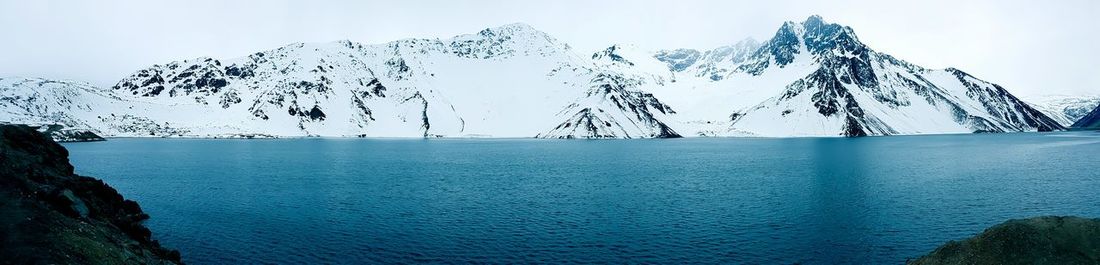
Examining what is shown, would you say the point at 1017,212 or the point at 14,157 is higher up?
the point at 14,157

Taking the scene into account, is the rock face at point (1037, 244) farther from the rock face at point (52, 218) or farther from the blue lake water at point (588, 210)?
the rock face at point (52, 218)

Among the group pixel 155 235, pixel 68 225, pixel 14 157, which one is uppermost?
pixel 14 157

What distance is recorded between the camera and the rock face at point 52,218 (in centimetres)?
3359

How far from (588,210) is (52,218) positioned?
2249 inches

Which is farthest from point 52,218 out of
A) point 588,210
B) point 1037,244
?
point 1037,244

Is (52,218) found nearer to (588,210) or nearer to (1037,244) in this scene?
(588,210)

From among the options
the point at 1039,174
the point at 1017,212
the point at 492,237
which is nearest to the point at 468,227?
the point at 492,237

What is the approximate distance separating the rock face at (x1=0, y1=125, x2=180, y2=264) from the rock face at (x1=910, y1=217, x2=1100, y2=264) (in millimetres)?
54089

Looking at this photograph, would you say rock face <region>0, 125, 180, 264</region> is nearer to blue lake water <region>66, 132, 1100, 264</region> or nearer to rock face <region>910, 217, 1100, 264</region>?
blue lake water <region>66, 132, 1100, 264</region>

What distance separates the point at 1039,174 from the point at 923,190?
4604cm

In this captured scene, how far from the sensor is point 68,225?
131 ft

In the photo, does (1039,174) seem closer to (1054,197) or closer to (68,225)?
(1054,197)

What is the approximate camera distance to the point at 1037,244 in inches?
1254

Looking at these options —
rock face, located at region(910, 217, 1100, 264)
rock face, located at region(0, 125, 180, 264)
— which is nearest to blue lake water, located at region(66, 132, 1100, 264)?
rock face, located at region(0, 125, 180, 264)
